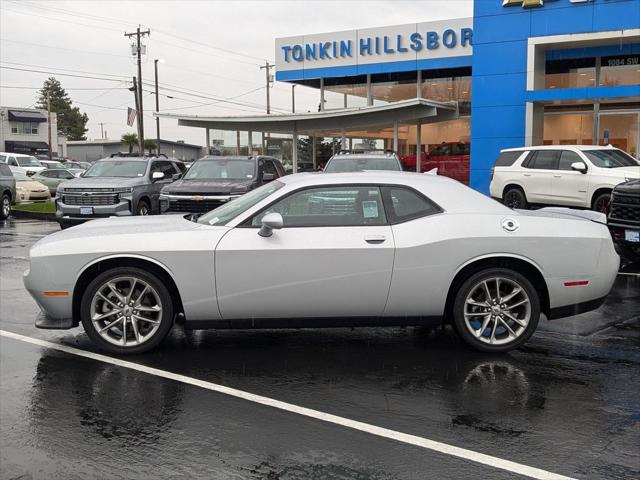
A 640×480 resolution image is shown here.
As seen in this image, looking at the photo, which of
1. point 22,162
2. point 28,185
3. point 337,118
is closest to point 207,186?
point 28,185

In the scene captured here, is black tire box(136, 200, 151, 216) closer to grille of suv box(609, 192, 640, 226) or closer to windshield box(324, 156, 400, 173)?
windshield box(324, 156, 400, 173)

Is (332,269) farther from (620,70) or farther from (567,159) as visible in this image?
(620,70)

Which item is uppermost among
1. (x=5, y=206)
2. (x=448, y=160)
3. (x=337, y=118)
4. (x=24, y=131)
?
(x=24, y=131)

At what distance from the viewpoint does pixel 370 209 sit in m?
6.04

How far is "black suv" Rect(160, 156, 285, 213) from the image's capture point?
46.5 feet

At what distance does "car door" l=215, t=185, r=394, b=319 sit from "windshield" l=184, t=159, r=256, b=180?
9.58 m

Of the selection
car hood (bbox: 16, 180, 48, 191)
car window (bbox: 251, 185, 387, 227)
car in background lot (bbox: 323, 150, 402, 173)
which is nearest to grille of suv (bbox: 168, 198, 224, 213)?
car in background lot (bbox: 323, 150, 402, 173)

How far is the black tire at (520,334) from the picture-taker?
595 centimetres

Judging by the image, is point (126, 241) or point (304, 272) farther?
point (126, 241)

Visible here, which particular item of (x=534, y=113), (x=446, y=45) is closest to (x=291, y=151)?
(x=446, y=45)

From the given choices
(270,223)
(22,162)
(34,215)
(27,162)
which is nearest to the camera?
(270,223)

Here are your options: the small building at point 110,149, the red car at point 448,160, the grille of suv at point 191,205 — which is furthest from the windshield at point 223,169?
the small building at point 110,149

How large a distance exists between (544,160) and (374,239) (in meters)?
12.4

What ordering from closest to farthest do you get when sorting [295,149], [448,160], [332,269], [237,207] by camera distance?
1. [332,269]
2. [237,207]
3. [448,160]
4. [295,149]
